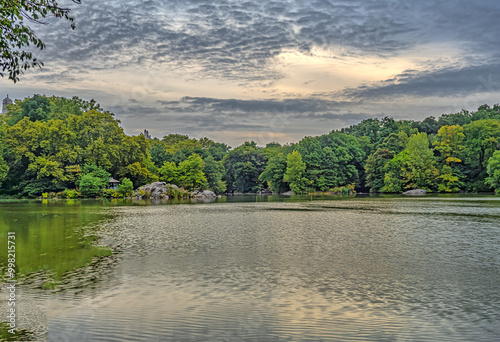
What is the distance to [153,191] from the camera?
5538 cm

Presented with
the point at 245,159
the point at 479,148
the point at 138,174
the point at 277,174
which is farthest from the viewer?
the point at 245,159

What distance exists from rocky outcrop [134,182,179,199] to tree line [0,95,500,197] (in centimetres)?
214

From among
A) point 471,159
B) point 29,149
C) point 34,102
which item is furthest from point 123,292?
point 471,159

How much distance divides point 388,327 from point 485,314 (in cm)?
188

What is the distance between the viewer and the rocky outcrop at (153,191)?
179ft

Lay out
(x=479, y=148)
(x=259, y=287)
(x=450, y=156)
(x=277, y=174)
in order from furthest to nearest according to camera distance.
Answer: (x=277, y=174), (x=450, y=156), (x=479, y=148), (x=259, y=287)

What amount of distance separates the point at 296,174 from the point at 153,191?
92.3ft

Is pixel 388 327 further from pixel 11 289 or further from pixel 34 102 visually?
pixel 34 102

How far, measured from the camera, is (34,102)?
196 feet

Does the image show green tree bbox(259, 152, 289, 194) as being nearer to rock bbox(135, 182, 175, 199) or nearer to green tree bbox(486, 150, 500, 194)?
rock bbox(135, 182, 175, 199)

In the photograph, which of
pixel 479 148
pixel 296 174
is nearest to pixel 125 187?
pixel 296 174

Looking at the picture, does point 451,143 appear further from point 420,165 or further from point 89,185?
point 89,185

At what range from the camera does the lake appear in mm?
6105

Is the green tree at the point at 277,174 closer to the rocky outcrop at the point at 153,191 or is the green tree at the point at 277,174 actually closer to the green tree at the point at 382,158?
the green tree at the point at 382,158
